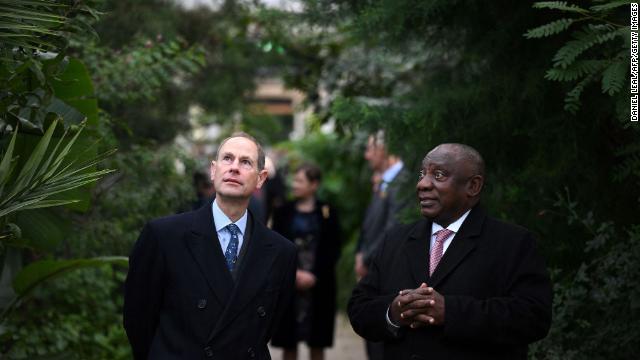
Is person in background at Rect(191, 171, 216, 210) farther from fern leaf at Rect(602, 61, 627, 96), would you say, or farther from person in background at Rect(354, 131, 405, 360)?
fern leaf at Rect(602, 61, 627, 96)

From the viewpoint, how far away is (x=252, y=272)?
518 cm

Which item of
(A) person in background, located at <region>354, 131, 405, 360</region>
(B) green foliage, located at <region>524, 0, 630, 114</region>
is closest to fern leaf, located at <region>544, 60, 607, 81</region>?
(B) green foliage, located at <region>524, 0, 630, 114</region>

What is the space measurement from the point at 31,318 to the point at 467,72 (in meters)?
3.68

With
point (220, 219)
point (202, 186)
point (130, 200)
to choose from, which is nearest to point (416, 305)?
point (220, 219)

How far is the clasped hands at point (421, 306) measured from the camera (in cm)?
484

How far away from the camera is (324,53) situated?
12.7 meters

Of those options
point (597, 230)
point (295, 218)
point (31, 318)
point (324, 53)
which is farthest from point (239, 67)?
point (597, 230)

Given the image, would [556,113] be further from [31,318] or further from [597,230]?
[31,318]

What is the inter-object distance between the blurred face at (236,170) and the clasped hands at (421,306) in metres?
0.92

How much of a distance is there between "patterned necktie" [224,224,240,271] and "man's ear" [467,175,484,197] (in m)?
1.10

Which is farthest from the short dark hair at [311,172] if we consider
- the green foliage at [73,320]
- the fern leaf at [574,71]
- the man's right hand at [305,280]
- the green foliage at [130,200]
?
the fern leaf at [574,71]

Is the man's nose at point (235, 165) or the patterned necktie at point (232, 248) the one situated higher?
the man's nose at point (235, 165)

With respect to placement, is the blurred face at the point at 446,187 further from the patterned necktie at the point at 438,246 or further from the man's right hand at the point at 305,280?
the man's right hand at the point at 305,280

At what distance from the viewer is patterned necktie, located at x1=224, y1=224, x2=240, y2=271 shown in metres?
5.23
